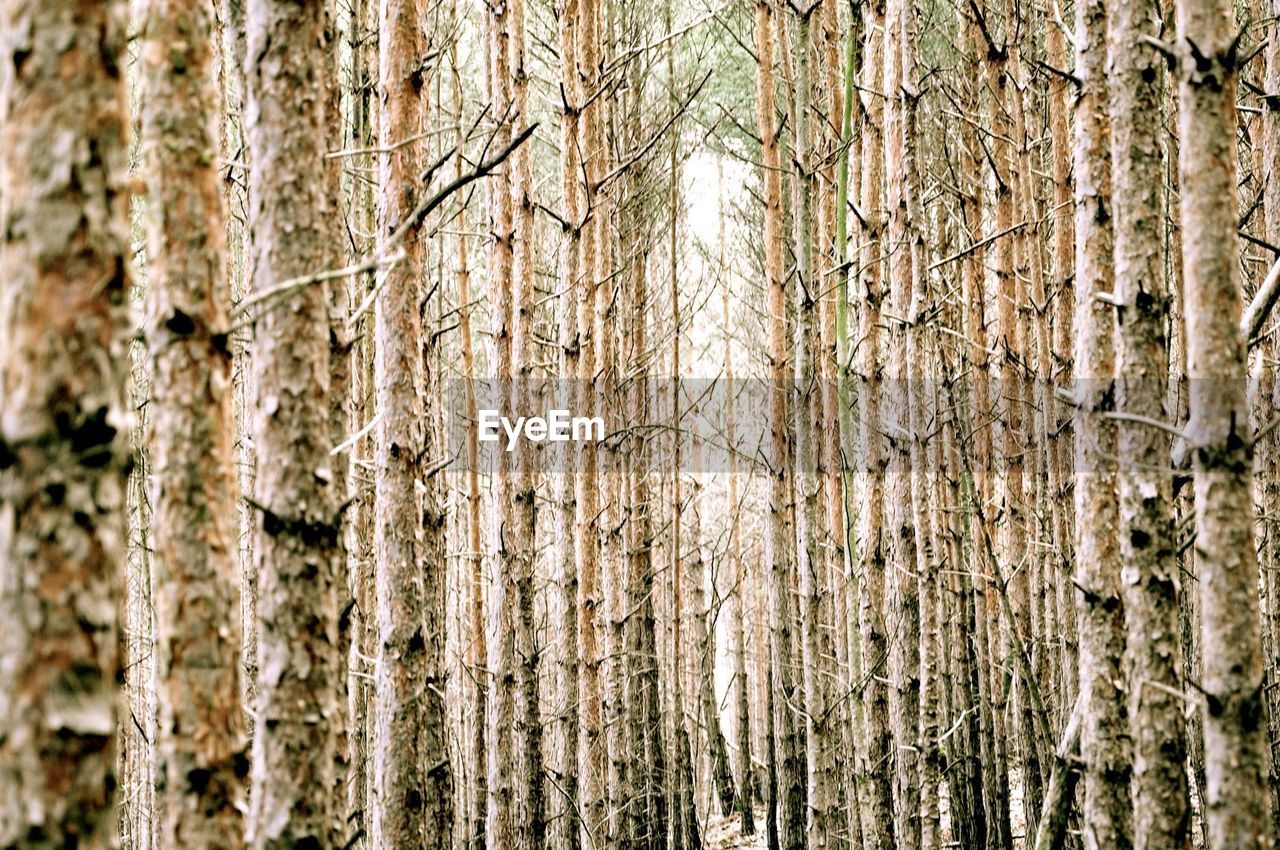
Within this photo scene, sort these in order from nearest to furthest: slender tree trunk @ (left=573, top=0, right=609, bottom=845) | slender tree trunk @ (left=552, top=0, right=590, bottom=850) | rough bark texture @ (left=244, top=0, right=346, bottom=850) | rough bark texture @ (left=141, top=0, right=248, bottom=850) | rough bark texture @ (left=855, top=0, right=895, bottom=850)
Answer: rough bark texture @ (left=141, top=0, right=248, bottom=850) → rough bark texture @ (left=244, top=0, right=346, bottom=850) → rough bark texture @ (left=855, top=0, right=895, bottom=850) → slender tree trunk @ (left=552, top=0, right=590, bottom=850) → slender tree trunk @ (left=573, top=0, right=609, bottom=845)

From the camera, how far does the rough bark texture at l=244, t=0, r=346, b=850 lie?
2.89 meters

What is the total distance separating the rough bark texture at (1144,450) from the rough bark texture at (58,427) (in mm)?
2962

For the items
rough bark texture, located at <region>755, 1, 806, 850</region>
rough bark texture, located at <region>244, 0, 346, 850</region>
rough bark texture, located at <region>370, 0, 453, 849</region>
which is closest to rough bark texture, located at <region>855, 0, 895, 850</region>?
rough bark texture, located at <region>755, 1, 806, 850</region>

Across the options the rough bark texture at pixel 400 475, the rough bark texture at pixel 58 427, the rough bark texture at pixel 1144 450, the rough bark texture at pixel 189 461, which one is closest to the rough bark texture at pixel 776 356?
the rough bark texture at pixel 400 475

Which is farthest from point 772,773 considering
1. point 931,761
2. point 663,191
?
point 663,191

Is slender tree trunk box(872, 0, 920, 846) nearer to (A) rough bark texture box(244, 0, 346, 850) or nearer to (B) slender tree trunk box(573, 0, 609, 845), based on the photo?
(B) slender tree trunk box(573, 0, 609, 845)

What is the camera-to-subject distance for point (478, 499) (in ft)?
30.0

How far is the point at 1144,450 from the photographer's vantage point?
12.0 feet

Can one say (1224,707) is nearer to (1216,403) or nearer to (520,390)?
(1216,403)

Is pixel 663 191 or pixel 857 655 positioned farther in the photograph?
pixel 663 191

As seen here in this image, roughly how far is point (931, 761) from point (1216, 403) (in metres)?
3.75
